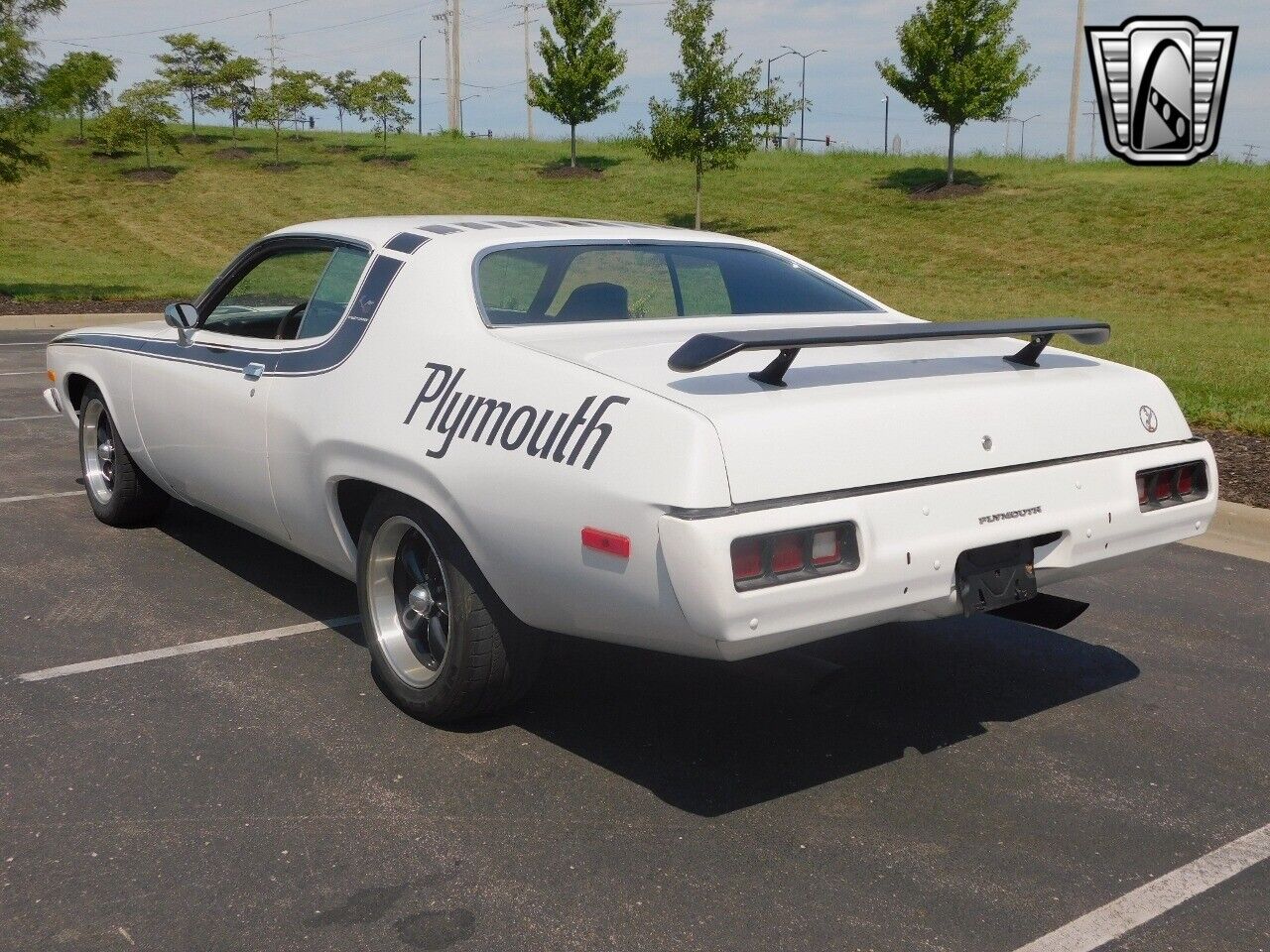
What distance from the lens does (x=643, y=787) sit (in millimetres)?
3717

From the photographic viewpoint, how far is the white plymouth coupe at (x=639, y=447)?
3.23 m

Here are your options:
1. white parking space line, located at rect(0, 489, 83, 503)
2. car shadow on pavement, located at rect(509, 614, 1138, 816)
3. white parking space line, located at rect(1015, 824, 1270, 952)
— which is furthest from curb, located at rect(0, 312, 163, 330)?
white parking space line, located at rect(1015, 824, 1270, 952)

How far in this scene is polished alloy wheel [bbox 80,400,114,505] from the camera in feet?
21.4

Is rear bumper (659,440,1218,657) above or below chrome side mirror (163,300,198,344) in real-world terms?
below

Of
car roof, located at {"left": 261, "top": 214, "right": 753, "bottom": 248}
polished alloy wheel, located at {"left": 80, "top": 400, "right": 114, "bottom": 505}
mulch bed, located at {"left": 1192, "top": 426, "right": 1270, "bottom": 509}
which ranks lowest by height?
mulch bed, located at {"left": 1192, "top": 426, "right": 1270, "bottom": 509}

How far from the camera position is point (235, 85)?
50.5 metres

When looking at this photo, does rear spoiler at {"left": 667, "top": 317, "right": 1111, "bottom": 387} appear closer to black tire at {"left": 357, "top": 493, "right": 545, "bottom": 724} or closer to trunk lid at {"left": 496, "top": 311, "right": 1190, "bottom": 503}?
trunk lid at {"left": 496, "top": 311, "right": 1190, "bottom": 503}

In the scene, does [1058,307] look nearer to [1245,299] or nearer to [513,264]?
[1245,299]

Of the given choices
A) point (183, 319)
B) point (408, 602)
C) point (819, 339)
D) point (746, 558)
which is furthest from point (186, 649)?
point (819, 339)

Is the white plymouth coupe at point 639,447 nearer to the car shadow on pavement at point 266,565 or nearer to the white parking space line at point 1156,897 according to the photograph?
the car shadow on pavement at point 266,565

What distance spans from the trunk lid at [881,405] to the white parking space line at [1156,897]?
45.3 inches

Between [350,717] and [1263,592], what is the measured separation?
4144 mm

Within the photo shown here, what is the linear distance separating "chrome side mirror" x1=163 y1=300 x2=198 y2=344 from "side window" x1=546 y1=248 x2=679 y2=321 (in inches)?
72.1

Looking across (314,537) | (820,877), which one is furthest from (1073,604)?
(314,537)
